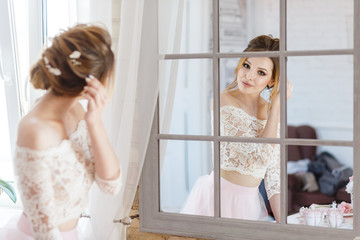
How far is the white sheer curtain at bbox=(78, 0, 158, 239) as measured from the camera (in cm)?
207

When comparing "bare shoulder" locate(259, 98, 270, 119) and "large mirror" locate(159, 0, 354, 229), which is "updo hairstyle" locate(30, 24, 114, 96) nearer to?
"large mirror" locate(159, 0, 354, 229)

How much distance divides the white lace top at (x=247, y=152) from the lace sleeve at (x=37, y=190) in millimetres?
1005

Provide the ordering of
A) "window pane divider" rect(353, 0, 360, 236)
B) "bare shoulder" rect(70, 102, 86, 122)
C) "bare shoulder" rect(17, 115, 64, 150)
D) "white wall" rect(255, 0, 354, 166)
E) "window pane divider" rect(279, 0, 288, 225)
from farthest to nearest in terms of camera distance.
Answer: "white wall" rect(255, 0, 354, 166) < "window pane divider" rect(279, 0, 288, 225) < "window pane divider" rect(353, 0, 360, 236) < "bare shoulder" rect(70, 102, 86, 122) < "bare shoulder" rect(17, 115, 64, 150)

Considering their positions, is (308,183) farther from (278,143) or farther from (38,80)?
(38,80)

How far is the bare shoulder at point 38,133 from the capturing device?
147 cm

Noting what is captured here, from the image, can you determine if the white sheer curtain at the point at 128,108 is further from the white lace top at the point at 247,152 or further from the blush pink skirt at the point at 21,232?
the blush pink skirt at the point at 21,232

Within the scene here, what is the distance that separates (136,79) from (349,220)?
1137mm

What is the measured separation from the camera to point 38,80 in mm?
1570

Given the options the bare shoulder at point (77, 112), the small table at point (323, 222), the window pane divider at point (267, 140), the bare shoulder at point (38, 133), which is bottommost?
the small table at point (323, 222)

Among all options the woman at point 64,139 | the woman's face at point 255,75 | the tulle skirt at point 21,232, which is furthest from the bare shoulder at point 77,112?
the woman's face at point 255,75

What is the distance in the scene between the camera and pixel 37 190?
1.49m

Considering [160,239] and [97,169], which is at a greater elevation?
[97,169]

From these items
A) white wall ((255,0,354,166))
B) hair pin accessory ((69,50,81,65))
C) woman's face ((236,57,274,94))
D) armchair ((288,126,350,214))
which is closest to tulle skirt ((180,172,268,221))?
woman's face ((236,57,274,94))

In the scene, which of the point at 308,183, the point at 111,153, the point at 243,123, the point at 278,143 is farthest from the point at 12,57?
the point at 308,183
